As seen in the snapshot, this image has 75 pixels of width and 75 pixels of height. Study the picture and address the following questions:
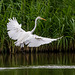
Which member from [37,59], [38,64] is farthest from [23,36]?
[37,59]

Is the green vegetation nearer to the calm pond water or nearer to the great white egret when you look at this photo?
the calm pond water

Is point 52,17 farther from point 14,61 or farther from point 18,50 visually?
point 14,61

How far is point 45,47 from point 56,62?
201 centimetres

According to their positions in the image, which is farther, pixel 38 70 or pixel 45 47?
pixel 45 47

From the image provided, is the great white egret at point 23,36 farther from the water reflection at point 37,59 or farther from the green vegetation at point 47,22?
the green vegetation at point 47,22

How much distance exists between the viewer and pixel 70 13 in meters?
13.8

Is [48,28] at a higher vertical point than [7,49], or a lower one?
higher

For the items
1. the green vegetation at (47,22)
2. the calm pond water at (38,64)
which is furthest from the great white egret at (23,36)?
the green vegetation at (47,22)

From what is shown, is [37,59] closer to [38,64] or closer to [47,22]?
[38,64]

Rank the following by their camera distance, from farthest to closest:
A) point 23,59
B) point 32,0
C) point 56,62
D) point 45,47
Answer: point 32,0, point 45,47, point 23,59, point 56,62

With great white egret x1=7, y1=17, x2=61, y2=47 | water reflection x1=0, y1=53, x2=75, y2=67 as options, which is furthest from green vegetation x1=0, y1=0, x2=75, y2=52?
great white egret x1=7, y1=17, x2=61, y2=47

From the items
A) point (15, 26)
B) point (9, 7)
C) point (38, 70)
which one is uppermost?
point (9, 7)

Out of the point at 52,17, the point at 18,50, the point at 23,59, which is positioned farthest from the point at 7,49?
the point at 52,17

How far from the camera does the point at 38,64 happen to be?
1103cm
